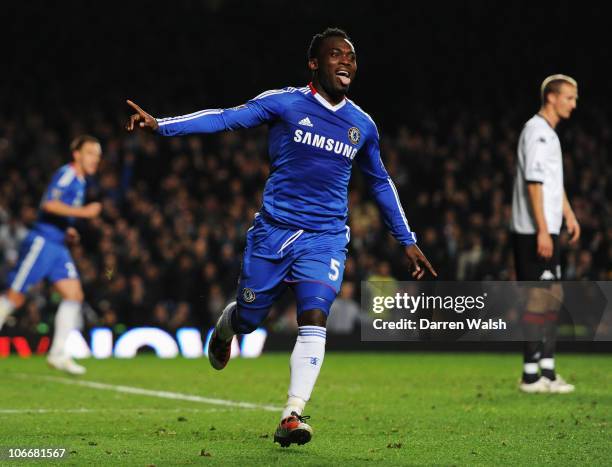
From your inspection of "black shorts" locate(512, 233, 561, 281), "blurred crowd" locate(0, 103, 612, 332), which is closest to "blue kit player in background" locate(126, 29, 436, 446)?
"black shorts" locate(512, 233, 561, 281)

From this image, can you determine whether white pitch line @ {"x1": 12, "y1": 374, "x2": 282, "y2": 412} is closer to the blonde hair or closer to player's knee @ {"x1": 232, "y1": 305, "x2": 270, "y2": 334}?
Answer: player's knee @ {"x1": 232, "y1": 305, "x2": 270, "y2": 334}

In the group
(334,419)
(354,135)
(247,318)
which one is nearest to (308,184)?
(354,135)

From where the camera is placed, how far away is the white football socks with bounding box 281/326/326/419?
Result: 6.59m

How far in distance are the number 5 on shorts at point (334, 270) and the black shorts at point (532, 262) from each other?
144 inches

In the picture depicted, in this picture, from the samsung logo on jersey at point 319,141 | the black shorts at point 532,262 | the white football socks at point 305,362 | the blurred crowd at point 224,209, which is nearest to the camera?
the white football socks at point 305,362

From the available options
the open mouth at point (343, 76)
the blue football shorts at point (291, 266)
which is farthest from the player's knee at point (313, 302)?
the open mouth at point (343, 76)

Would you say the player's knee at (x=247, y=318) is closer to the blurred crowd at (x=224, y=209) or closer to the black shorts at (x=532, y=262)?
the black shorts at (x=532, y=262)

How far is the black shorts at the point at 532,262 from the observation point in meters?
10.3

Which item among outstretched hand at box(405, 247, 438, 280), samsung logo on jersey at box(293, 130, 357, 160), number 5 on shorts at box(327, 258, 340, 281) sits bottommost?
number 5 on shorts at box(327, 258, 340, 281)

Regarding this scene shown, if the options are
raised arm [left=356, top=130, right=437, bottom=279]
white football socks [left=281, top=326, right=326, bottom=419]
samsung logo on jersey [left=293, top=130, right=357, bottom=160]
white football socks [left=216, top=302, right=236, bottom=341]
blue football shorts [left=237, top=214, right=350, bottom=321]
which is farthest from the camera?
white football socks [left=216, top=302, right=236, bottom=341]

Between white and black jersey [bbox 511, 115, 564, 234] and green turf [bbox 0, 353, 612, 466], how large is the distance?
58.3 inches

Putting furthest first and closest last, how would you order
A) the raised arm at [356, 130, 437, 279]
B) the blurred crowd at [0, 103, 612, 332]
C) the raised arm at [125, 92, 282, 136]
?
the blurred crowd at [0, 103, 612, 332] → the raised arm at [356, 130, 437, 279] → the raised arm at [125, 92, 282, 136]

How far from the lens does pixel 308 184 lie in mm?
7066

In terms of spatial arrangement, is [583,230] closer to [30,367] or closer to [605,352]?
[605,352]
